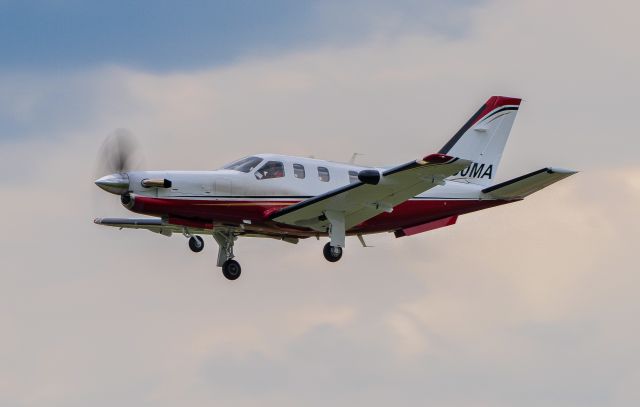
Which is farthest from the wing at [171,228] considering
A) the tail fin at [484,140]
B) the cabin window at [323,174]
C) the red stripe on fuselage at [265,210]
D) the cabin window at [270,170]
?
the tail fin at [484,140]

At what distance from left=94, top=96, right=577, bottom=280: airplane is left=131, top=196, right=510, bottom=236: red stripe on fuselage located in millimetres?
31

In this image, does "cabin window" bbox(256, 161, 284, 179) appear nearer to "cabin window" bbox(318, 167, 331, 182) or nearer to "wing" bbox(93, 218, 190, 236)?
"cabin window" bbox(318, 167, 331, 182)

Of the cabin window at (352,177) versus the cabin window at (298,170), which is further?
the cabin window at (352,177)

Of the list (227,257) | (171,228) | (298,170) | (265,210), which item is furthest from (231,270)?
(298,170)

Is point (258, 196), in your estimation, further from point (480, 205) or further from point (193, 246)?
point (480, 205)

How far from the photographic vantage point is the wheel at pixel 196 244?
46.0m

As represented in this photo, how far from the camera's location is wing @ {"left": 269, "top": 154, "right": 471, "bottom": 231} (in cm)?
4116

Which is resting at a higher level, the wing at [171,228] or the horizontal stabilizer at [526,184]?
the horizontal stabilizer at [526,184]

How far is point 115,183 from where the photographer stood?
140 feet

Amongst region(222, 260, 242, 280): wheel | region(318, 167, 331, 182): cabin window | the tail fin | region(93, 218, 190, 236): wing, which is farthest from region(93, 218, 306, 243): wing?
the tail fin

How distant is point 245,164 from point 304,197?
2.13m

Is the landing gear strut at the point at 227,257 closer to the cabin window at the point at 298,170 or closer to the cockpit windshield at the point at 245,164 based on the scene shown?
the cockpit windshield at the point at 245,164

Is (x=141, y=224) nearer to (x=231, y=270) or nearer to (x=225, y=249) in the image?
(x=225, y=249)

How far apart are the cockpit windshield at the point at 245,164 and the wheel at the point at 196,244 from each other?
2.74m
